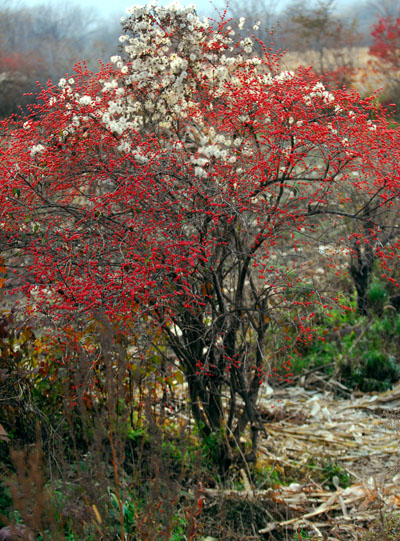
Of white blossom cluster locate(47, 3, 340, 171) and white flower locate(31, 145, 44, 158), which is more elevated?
white blossom cluster locate(47, 3, 340, 171)

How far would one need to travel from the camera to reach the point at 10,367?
11.4 ft

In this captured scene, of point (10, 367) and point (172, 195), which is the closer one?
point (172, 195)

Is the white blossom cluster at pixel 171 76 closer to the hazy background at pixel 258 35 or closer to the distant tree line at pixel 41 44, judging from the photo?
the distant tree line at pixel 41 44

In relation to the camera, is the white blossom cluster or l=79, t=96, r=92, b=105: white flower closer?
l=79, t=96, r=92, b=105: white flower

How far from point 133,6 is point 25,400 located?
247 centimetres

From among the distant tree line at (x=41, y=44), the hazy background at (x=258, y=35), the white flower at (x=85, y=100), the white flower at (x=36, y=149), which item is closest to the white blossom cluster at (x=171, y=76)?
the white flower at (x=85, y=100)

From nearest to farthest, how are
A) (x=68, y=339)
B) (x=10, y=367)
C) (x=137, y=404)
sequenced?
(x=68, y=339) < (x=10, y=367) < (x=137, y=404)

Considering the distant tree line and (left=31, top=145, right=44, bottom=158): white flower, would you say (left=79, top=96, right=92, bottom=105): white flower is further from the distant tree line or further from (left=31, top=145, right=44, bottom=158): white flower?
the distant tree line

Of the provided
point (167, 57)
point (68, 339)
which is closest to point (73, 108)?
point (167, 57)

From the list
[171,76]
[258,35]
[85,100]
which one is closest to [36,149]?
[85,100]

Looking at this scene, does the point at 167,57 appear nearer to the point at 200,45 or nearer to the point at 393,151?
the point at 200,45

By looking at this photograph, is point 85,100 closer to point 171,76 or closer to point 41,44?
point 171,76

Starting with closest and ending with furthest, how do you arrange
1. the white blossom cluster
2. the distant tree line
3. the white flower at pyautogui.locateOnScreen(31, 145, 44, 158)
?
the white flower at pyautogui.locateOnScreen(31, 145, 44, 158)
the white blossom cluster
the distant tree line

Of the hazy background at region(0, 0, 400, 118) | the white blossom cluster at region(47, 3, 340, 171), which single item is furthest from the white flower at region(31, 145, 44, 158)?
the hazy background at region(0, 0, 400, 118)
